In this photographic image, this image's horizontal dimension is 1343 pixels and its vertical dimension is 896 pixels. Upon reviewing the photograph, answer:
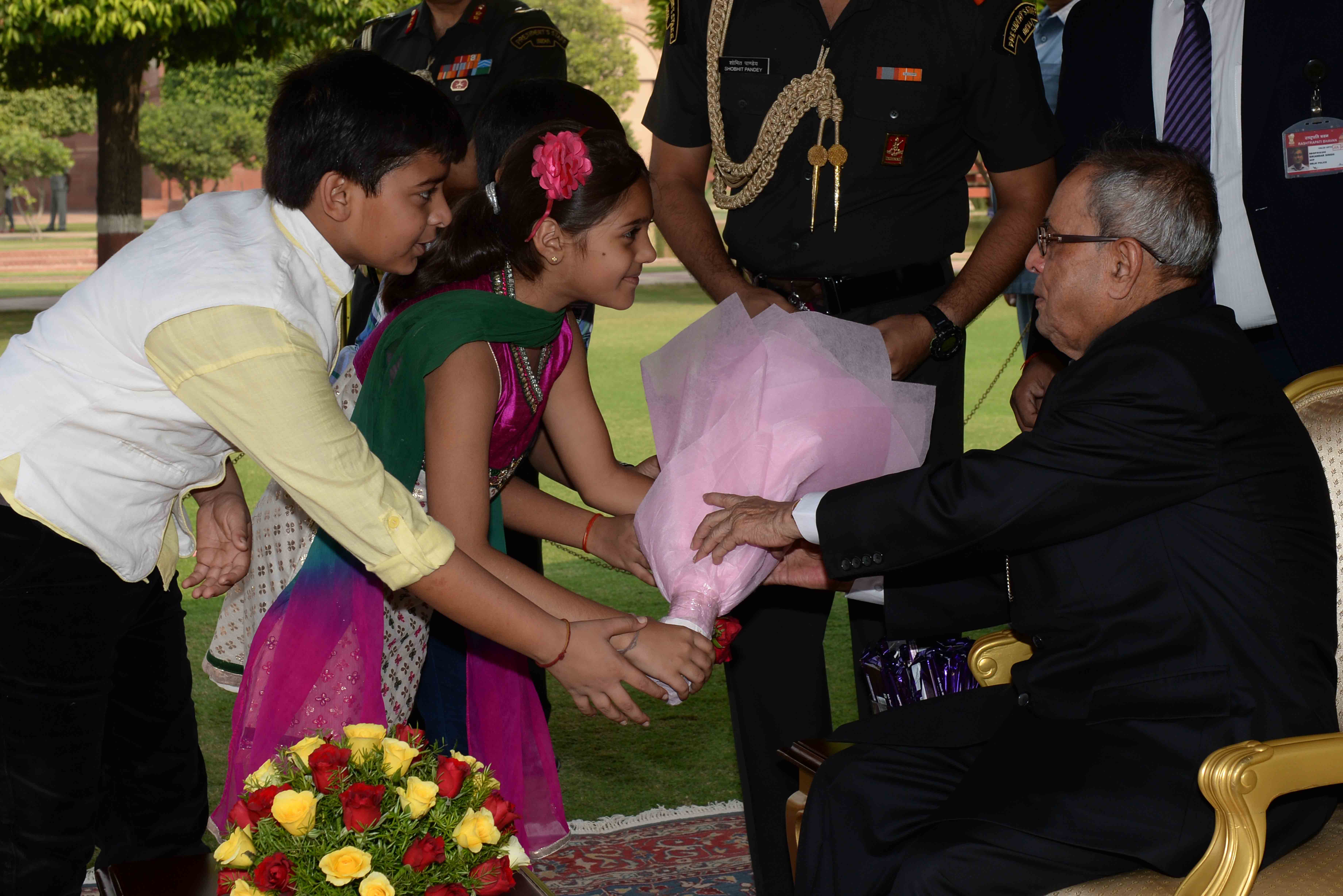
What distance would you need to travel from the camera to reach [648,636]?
2.07m

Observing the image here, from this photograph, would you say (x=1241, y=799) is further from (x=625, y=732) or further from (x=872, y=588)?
(x=625, y=732)

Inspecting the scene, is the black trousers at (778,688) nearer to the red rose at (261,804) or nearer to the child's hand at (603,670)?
the child's hand at (603,670)

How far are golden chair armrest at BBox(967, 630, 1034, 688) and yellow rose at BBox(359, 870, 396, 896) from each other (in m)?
1.23

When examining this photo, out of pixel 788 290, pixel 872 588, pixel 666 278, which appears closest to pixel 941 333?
pixel 788 290

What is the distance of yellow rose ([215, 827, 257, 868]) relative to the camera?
1536 millimetres

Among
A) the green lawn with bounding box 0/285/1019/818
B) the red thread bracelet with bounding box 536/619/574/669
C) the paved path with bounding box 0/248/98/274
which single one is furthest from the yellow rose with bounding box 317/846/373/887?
the paved path with bounding box 0/248/98/274

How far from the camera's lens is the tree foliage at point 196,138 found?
36125 mm

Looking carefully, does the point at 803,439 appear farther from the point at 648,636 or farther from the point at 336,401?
the point at 336,401

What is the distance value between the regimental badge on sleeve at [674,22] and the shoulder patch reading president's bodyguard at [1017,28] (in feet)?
2.29

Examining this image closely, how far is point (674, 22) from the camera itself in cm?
293

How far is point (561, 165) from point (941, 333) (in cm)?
87

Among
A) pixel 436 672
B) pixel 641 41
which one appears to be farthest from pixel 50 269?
pixel 436 672

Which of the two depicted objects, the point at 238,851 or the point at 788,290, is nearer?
the point at 238,851

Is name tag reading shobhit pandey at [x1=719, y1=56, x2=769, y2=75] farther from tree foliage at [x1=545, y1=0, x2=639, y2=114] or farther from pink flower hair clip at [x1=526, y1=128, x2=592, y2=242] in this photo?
tree foliage at [x1=545, y1=0, x2=639, y2=114]
